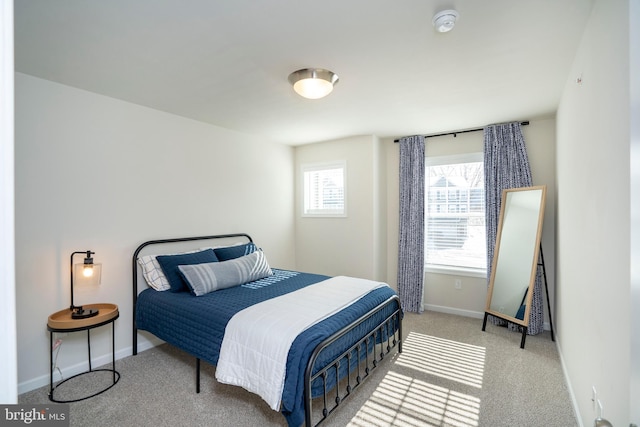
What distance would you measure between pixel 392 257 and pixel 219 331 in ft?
10.0

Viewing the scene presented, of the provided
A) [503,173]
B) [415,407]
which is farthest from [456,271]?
[415,407]

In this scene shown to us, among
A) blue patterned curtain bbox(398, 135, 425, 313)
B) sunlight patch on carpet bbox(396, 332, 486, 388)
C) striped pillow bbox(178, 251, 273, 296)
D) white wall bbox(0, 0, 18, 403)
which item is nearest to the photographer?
white wall bbox(0, 0, 18, 403)

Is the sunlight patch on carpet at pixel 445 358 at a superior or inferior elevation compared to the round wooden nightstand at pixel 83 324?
inferior

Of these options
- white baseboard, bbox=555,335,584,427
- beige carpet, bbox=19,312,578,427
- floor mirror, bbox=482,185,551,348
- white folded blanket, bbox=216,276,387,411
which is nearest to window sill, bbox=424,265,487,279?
floor mirror, bbox=482,185,551,348

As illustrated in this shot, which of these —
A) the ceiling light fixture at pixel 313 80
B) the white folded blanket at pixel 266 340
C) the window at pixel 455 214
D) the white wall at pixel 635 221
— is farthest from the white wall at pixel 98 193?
the white wall at pixel 635 221

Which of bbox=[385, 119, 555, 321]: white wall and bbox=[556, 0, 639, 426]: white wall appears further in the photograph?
bbox=[385, 119, 555, 321]: white wall

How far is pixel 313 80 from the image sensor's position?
237 cm

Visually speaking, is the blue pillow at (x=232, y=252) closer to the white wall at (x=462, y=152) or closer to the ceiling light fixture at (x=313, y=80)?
the ceiling light fixture at (x=313, y=80)

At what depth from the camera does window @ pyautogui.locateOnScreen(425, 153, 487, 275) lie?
4074 mm

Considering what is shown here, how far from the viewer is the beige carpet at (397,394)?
2.10 m

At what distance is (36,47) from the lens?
2037mm

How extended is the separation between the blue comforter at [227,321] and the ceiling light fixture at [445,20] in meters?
1.96

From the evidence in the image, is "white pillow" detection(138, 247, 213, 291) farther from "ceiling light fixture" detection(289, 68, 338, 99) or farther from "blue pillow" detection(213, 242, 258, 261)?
"ceiling light fixture" detection(289, 68, 338, 99)

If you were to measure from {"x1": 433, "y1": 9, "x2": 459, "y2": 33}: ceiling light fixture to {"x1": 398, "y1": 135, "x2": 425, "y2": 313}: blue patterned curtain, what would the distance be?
2694 mm
